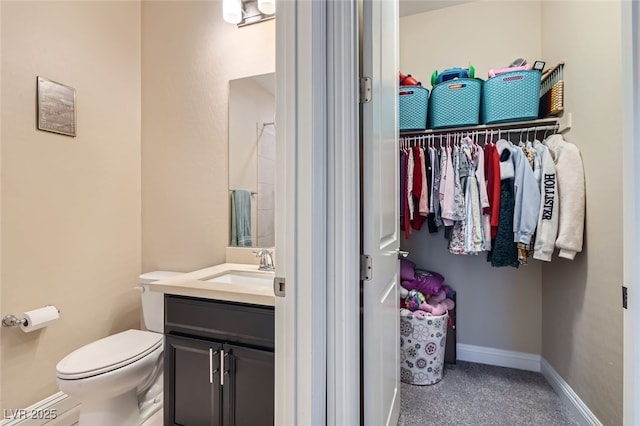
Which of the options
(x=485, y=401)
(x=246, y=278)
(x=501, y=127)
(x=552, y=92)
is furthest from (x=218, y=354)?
(x=552, y=92)

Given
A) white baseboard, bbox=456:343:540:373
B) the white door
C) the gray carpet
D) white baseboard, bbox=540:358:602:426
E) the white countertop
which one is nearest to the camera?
the white door

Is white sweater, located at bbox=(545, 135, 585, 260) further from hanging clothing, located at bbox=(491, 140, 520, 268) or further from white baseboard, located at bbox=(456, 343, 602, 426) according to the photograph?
white baseboard, located at bbox=(456, 343, 602, 426)

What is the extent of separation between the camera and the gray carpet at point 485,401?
1703mm

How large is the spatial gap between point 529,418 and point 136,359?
2.07 metres

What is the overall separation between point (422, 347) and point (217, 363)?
1.29 meters

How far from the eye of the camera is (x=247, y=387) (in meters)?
1.29

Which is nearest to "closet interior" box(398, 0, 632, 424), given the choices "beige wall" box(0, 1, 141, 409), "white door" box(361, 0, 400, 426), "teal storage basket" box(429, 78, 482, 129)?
"teal storage basket" box(429, 78, 482, 129)

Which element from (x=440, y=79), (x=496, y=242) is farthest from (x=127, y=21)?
(x=496, y=242)

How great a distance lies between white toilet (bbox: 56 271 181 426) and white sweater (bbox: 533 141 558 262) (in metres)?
2.16

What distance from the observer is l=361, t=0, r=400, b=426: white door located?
3.52ft

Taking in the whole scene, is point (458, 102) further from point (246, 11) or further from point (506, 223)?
point (246, 11)

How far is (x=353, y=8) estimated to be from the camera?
3.23 ft

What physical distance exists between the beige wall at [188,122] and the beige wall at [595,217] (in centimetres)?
168

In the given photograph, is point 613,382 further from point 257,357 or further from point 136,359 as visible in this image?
point 136,359
